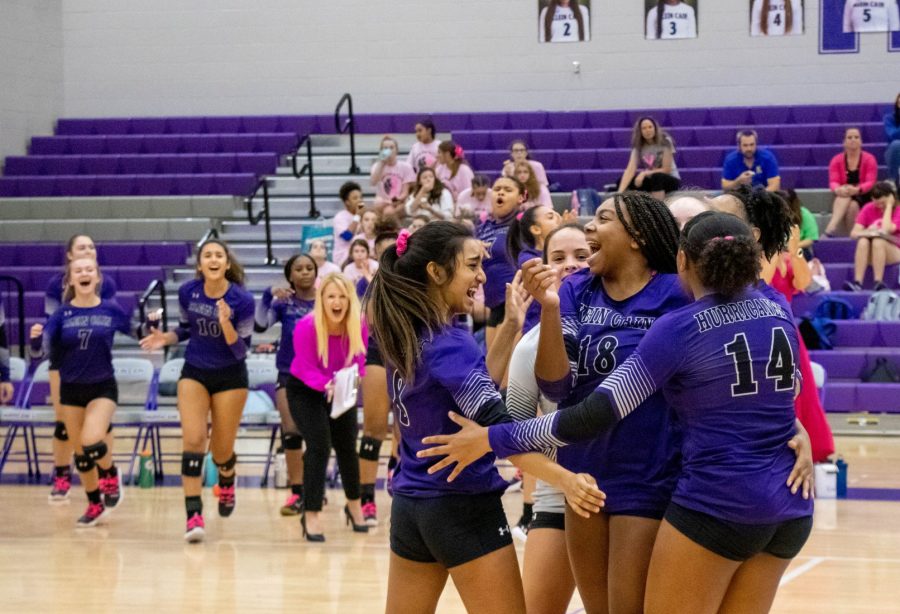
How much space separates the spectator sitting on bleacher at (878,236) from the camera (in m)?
11.9

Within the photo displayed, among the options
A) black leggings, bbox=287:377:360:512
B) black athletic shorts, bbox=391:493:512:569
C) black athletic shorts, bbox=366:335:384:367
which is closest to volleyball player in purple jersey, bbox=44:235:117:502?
black leggings, bbox=287:377:360:512

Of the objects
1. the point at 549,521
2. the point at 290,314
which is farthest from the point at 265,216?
the point at 549,521

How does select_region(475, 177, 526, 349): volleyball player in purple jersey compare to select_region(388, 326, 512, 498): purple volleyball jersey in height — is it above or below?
above

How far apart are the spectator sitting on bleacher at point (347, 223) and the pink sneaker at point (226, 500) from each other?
13.2 feet

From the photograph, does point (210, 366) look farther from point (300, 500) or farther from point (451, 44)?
point (451, 44)

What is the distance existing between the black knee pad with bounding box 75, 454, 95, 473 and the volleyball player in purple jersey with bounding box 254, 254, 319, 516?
1213 millimetres

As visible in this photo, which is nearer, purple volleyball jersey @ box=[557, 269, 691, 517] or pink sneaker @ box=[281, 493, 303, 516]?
purple volleyball jersey @ box=[557, 269, 691, 517]

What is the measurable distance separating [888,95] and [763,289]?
43.3ft

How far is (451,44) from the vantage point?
54.3 ft

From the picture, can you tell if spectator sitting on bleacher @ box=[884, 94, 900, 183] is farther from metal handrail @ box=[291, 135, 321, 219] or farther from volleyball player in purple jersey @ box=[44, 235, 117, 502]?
volleyball player in purple jersey @ box=[44, 235, 117, 502]

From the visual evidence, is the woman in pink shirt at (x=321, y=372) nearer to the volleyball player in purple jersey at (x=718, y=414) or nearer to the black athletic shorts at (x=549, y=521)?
the black athletic shorts at (x=549, y=521)

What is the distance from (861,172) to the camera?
1278 cm

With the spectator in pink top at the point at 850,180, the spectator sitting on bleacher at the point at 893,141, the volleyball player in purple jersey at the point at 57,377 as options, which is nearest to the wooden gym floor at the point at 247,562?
the volleyball player in purple jersey at the point at 57,377

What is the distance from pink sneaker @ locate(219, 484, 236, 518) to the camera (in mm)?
7895
